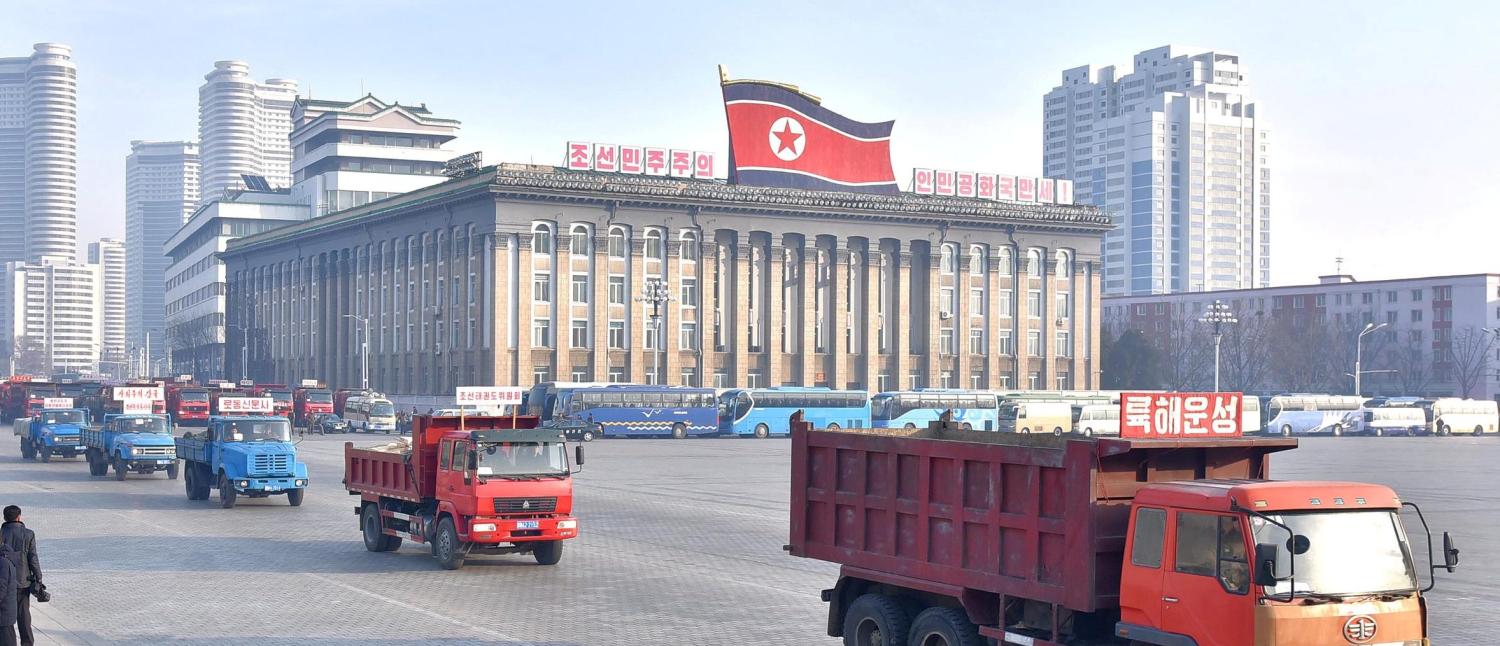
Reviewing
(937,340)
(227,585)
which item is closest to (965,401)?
(937,340)

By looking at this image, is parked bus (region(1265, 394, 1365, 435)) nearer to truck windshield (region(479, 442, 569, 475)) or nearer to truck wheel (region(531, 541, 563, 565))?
truck wheel (region(531, 541, 563, 565))

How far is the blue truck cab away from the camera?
2036 inches

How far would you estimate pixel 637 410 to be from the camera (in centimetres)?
8438

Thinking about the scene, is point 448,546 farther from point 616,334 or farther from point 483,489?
point 616,334

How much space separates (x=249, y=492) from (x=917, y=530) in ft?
80.8

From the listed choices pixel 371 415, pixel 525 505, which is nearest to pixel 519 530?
pixel 525 505

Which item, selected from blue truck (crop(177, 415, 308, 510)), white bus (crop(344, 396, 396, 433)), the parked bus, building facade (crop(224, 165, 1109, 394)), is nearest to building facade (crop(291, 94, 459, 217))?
building facade (crop(224, 165, 1109, 394))

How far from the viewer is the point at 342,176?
150 m

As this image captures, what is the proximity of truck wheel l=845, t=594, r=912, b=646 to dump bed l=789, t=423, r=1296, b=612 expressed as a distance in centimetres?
32

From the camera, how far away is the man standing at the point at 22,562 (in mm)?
14570

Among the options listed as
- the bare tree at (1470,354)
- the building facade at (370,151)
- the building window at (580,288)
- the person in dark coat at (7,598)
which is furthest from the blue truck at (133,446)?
the bare tree at (1470,354)

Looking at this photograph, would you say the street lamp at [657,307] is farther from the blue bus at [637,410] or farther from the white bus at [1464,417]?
the white bus at [1464,417]

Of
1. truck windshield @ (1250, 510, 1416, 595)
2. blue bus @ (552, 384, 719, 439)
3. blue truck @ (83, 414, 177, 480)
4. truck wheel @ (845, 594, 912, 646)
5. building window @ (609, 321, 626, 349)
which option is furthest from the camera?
building window @ (609, 321, 626, 349)

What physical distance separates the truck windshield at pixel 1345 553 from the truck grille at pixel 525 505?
1471cm
